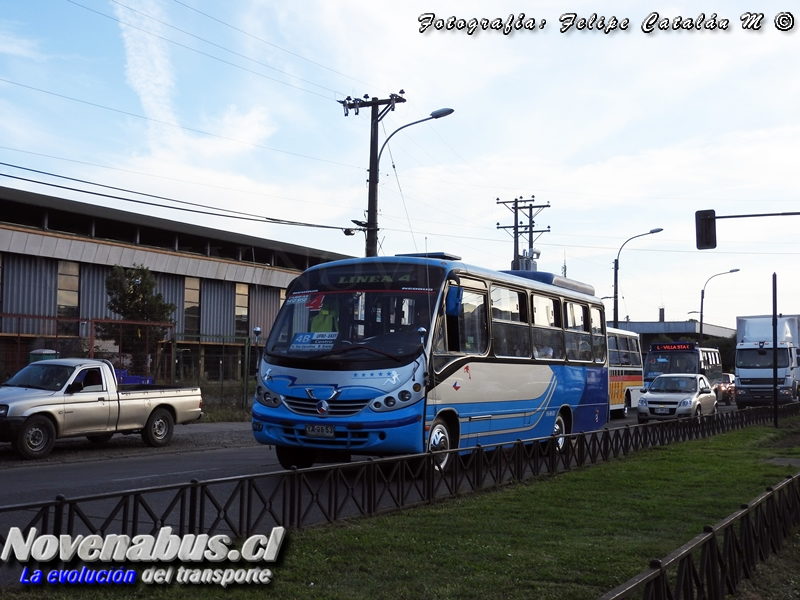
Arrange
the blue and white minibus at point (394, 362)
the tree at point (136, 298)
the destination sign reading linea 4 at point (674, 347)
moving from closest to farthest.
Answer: the blue and white minibus at point (394, 362), the tree at point (136, 298), the destination sign reading linea 4 at point (674, 347)

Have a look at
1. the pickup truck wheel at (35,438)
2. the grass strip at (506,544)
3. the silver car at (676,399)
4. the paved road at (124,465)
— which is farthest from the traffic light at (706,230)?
the pickup truck wheel at (35,438)

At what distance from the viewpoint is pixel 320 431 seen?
12.4 metres

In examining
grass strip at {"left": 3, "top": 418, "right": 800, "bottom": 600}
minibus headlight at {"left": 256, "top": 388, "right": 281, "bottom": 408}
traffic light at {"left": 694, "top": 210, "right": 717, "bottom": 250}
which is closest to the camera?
grass strip at {"left": 3, "top": 418, "right": 800, "bottom": 600}

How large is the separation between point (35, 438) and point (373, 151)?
14.4 meters

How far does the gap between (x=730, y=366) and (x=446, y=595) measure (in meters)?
102

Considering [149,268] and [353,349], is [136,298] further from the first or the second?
[353,349]

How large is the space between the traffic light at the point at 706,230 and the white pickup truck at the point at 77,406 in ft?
48.4

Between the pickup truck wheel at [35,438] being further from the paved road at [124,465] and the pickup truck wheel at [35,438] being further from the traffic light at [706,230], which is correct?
the traffic light at [706,230]

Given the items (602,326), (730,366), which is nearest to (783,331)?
(602,326)

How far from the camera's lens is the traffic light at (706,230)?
24406mm

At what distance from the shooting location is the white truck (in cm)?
4153

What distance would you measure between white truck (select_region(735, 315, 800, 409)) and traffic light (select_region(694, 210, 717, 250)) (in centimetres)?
1940

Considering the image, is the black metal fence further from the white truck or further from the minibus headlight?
the white truck

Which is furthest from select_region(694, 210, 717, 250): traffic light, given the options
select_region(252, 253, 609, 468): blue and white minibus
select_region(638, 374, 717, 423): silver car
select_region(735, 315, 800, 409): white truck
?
select_region(735, 315, 800, 409): white truck
